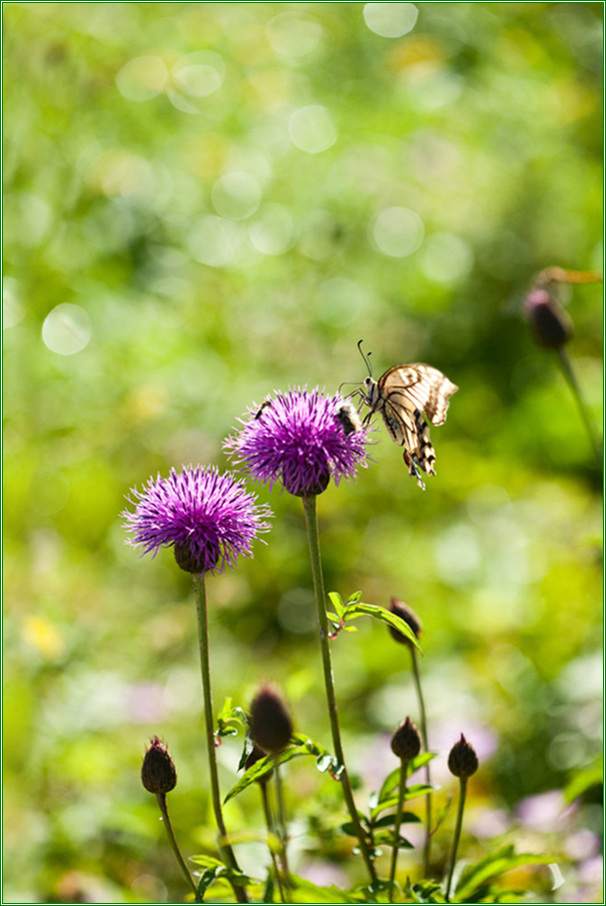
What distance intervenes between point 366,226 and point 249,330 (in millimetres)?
1407

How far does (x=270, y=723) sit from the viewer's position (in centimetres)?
108

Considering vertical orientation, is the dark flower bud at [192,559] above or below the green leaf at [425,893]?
above

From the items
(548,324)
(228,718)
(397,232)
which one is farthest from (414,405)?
(397,232)

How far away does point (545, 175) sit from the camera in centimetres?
553

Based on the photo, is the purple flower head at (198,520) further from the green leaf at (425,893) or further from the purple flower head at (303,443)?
the green leaf at (425,893)

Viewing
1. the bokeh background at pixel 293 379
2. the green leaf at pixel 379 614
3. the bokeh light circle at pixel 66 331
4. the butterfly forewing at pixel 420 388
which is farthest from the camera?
the bokeh light circle at pixel 66 331

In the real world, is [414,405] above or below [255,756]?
above

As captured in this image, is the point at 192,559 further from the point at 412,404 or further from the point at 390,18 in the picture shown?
the point at 390,18

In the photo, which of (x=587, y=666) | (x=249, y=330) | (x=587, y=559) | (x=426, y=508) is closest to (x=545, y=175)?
(x=249, y=330)

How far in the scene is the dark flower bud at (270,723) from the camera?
1.06 meters

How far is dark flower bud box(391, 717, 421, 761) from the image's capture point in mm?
1252

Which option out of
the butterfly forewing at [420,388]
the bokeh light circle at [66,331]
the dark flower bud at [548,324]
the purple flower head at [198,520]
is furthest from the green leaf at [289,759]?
the bokeh light circle at [66,331]

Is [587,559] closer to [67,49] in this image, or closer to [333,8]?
[67,49]

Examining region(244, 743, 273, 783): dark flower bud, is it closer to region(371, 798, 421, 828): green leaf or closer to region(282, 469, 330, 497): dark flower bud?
region(371, 798, 421, 828): green leaf
